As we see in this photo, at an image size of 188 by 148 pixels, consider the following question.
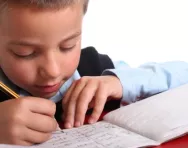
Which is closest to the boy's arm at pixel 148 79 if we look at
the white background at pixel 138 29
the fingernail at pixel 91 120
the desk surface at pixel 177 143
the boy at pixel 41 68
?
the boy at pixel 41 68

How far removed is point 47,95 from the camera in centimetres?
83

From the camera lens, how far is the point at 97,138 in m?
0.64

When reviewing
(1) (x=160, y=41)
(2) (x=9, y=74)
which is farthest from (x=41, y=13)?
(1) (x=160, y=41)

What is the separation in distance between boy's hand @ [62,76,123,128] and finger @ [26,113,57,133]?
83 millimetres

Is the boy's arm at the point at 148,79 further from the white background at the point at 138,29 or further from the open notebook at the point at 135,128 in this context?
the white background at the point at 138,29

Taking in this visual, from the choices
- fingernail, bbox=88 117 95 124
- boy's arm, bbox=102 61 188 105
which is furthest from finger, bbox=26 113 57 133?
boy's arm, bbox=102 61 188 105

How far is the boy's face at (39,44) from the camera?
0.69 metres

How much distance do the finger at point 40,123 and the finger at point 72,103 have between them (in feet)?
0.30

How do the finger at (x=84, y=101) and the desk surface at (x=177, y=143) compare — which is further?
the finger at (x=84, y=101)

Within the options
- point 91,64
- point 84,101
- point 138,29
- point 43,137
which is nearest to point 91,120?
point 84,101

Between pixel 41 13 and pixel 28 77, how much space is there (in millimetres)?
122

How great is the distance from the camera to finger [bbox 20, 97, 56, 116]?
0.64 metres

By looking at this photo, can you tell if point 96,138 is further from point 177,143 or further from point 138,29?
point 138,29

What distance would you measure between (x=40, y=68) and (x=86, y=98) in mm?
108
